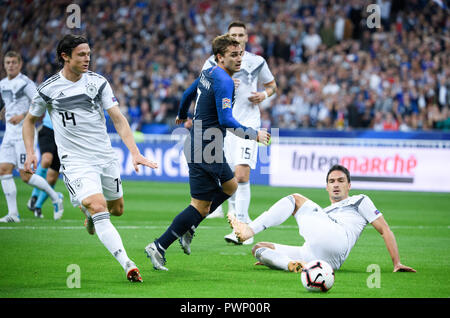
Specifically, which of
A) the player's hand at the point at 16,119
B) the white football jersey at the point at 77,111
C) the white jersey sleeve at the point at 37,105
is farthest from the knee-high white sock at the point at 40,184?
the white football jersey at the point at 77,111

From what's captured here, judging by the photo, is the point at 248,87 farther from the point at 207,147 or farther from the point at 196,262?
the point at 196,262

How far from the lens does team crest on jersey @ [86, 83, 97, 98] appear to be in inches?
276

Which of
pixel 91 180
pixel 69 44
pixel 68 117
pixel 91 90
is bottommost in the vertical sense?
pixel 91 180

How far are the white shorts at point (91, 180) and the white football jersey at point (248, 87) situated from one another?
3.35 meters

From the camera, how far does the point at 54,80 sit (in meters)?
7.06

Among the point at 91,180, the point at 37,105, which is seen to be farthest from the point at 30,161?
the point at 91,180

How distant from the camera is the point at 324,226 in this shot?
6863 millimetres

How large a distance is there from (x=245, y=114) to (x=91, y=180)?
155 inches

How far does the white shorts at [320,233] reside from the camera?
6.86 meters

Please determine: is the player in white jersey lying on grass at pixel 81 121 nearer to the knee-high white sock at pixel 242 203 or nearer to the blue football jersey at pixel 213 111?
the blue football jersey at pixel 213 111

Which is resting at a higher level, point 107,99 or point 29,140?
point 107,99

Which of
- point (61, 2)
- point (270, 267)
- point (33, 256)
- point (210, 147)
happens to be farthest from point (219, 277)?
point (61, 2)

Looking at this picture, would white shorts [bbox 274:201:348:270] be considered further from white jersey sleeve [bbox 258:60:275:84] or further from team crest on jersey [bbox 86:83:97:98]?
white jersey sleeve [bbox 258:60:275:84]
